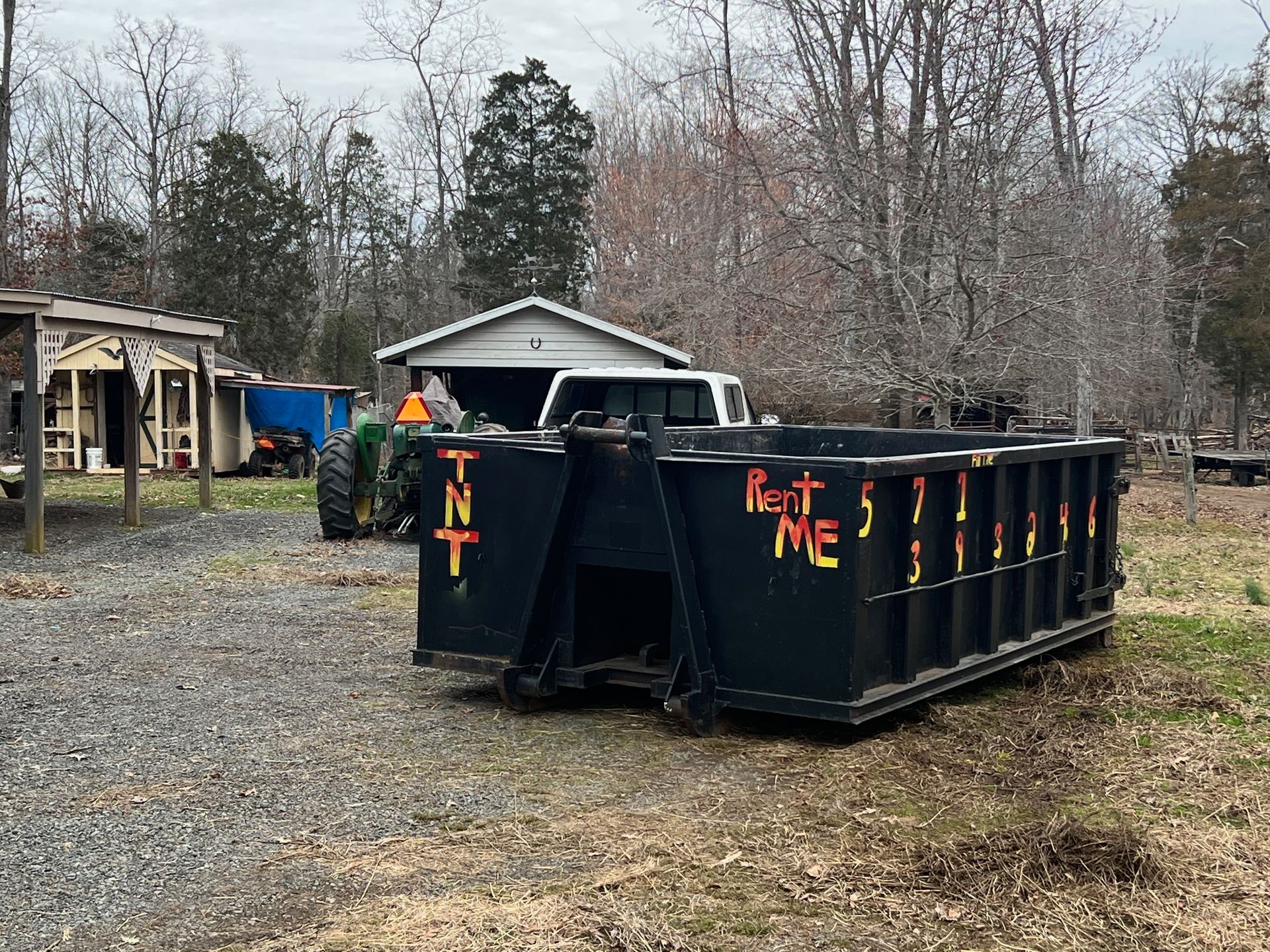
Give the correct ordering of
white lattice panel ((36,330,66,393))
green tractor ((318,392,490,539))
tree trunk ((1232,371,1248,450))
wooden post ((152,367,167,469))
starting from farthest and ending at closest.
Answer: tree trunk ((1232,371,1248,450)) → wooden post ((152,367,167,469)) → green tractor ((318,392,490,539)) → white lattice panel ((36,330,66,393))

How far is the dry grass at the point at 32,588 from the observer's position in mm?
11016

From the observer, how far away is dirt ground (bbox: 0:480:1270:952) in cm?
405

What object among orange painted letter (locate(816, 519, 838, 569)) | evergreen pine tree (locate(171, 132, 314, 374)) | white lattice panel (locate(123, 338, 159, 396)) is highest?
evergreen pine tree (locate(171, 132, 314, 374))

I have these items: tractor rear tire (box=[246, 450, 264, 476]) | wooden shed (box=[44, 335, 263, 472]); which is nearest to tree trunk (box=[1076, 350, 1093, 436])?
tractor rear tire (box=[246, 450, 264, 476])

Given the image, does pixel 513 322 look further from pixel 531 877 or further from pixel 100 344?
pixel 531 877

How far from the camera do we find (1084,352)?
16.6 m

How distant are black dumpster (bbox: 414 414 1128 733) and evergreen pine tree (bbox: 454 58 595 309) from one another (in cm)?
3686

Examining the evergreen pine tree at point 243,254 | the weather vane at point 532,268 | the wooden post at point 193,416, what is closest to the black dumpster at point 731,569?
the wooden post at point 193,416

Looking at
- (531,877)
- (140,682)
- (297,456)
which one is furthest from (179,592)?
(297,456)

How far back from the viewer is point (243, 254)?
39.5 meters

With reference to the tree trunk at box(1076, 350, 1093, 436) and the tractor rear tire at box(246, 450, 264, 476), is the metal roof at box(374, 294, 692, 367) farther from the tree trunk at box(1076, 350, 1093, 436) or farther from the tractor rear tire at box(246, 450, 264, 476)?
the tree trunk at box(1076, 350, 1093, 436)

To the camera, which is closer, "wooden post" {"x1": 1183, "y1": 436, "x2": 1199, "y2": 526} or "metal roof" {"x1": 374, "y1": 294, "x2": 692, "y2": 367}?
"wooden post" {"x1": 1183, "y1": 436, "x2": 1199, "y2": 526}

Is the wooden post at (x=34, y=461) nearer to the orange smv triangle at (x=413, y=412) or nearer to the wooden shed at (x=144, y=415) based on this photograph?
the orange smv triangle at (x=413, y=412)

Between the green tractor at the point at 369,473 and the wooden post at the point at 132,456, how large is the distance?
3142 mm
